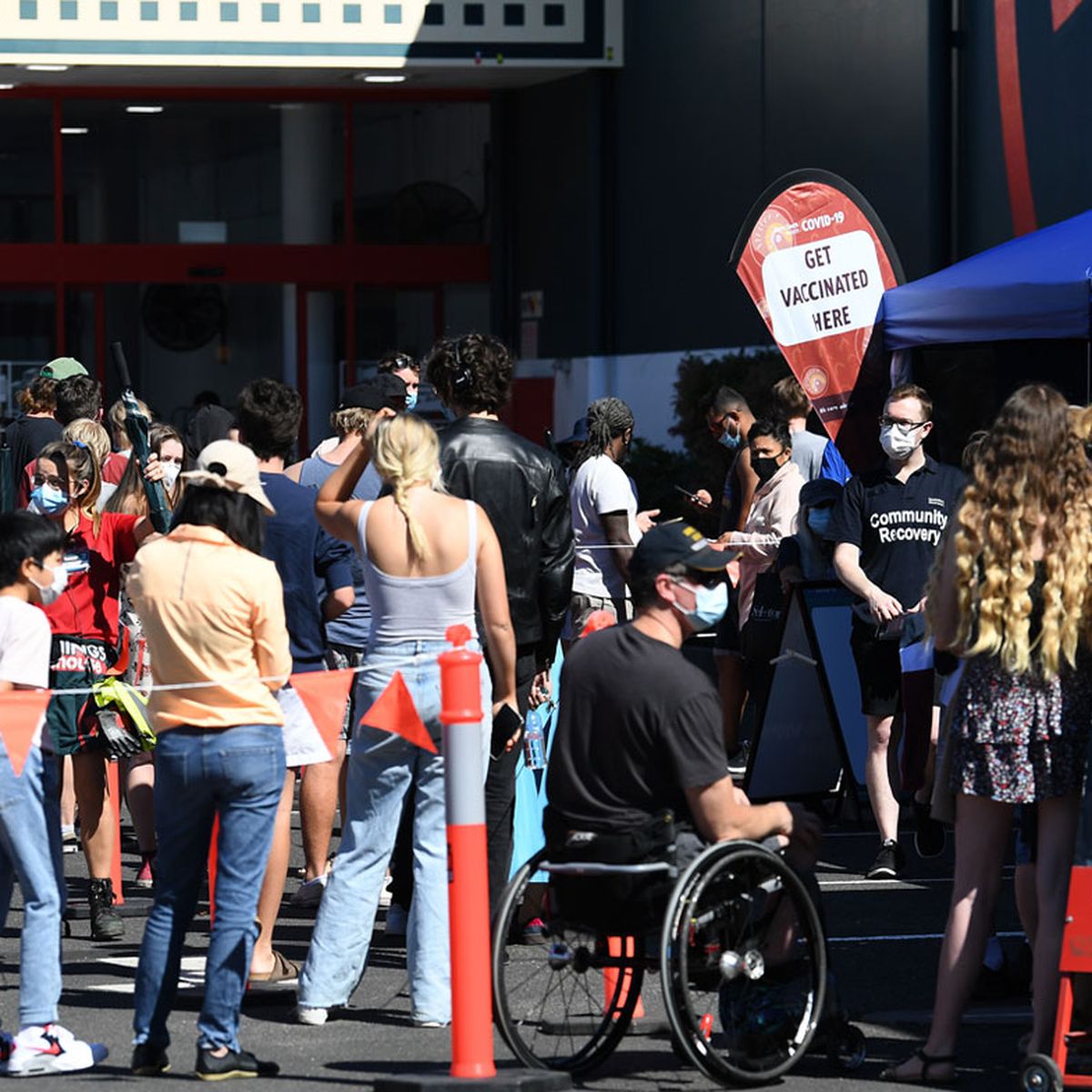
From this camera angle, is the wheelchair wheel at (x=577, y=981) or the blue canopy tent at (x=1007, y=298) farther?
the blue canopy tent at (x=1007, y=298)

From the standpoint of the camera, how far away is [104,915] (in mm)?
8672

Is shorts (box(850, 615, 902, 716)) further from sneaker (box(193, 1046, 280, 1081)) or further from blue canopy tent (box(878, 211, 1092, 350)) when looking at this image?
sneaker (box(193, 1046, 280, 1081))

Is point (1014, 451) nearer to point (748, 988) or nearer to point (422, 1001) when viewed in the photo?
point (748, 988)

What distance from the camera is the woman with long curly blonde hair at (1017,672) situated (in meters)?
6.21

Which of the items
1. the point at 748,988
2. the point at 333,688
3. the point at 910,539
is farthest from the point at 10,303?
the point at 748,988

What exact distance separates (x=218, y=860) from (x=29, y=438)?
5.99m

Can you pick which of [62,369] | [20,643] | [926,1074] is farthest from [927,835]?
[62,369]

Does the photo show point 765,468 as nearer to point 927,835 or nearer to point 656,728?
point 927,835

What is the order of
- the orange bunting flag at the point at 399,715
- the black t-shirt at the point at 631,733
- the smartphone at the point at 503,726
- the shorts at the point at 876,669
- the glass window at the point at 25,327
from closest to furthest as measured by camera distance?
1. the black t-shirt at the point at 631,733
2. the orange bunting flag at the point at 399,715
3. the smartphone at the point at 503,726
4. the shorts at the point at 876,669
5. the glass window at the point at 25,327

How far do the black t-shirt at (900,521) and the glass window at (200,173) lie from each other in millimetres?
13992

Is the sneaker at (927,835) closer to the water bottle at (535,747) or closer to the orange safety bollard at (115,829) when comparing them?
the water bottle at (535,747)

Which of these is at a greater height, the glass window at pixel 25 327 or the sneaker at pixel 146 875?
the glass window at pixel 25 327

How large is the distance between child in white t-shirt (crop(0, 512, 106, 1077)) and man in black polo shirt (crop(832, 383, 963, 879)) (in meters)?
3.82

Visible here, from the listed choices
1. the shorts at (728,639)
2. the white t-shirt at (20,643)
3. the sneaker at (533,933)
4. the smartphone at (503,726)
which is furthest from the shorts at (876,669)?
the white t-shirt at (20,643)
